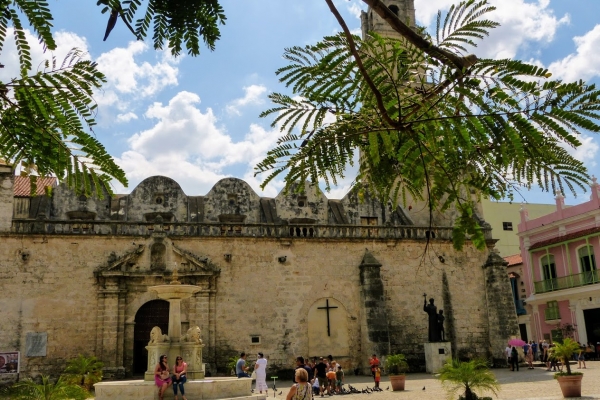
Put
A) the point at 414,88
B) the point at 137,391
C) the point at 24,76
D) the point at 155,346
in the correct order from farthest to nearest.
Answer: the point at 155,346
the point at 137,391
the point at 414,88
the point at 24,76

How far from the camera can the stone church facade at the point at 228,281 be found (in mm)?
19062

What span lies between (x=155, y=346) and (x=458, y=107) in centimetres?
1148

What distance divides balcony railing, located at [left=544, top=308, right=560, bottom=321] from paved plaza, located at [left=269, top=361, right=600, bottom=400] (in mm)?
9210

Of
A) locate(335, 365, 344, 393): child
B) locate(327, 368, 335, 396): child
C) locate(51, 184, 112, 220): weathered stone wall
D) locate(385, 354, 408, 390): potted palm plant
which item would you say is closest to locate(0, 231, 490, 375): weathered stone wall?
locate(51, 184, 112, 220): weathered stone wall

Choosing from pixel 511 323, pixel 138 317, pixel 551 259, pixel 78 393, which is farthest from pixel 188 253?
pixel 551 259

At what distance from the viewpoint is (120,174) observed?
3.45 metres

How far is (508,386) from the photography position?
15.7 metres

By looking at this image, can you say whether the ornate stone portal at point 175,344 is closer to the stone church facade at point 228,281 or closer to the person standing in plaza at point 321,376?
the person standing in plaza at point 321,376

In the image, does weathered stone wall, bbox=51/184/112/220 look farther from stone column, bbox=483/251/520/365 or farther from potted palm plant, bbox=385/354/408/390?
stone column, bbox=483/251/520/365

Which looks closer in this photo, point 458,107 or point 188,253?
point 458,107

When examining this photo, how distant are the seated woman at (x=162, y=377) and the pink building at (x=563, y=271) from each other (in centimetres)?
2154

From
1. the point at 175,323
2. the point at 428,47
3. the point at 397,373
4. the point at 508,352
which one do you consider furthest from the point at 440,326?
the point at 428,47

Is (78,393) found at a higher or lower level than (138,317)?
lower

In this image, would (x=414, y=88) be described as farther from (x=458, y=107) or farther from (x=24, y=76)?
(x=24, y=76)
